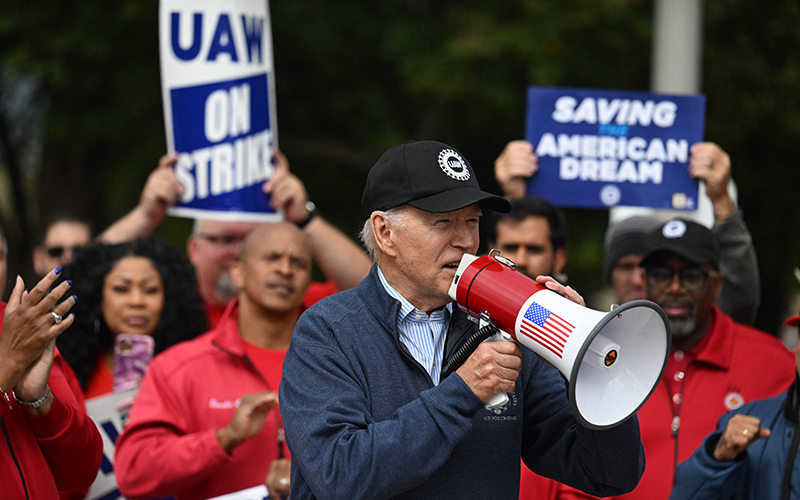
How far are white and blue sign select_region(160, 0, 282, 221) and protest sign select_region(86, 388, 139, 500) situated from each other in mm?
1087

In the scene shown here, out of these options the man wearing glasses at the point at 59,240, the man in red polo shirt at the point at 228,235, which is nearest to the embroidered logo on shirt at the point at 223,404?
the man in red polo shirt at the point at 228,235

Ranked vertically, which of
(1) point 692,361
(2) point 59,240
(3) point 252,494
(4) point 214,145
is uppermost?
(4) point 214,145

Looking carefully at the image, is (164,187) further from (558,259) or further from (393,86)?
(393,86)

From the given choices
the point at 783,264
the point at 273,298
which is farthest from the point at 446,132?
the point at 273,298

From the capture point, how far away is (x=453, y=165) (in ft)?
8.29

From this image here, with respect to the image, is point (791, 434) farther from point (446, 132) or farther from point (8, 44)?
point (8, 44)

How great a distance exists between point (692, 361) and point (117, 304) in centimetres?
272

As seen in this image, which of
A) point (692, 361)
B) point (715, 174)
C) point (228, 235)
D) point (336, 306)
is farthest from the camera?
point (228, 235)

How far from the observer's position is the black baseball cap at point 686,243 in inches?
161

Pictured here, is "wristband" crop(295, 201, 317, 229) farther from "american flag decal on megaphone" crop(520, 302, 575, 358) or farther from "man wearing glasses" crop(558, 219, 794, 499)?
"american flag decal on megaphone" crop(520, 302, 575, 358)

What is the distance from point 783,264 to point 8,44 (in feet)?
27.0

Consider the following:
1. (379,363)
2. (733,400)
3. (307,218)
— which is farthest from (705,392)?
(307,218)

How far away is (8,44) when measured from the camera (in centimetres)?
916

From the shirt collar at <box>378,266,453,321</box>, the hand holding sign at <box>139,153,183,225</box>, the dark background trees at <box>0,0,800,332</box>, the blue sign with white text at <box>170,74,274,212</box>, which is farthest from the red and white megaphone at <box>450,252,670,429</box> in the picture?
the dark background trees at <box>0,0,800,332</box>
